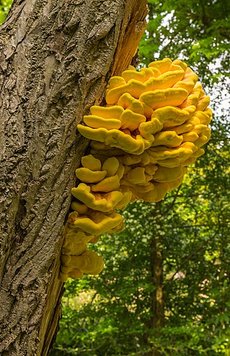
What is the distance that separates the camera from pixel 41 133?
79cm

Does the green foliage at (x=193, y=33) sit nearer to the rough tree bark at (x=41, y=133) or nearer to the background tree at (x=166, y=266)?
the background tree at (x=166, y=266)

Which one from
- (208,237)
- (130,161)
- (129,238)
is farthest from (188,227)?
(130,161)

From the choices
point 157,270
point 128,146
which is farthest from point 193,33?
point 128,146

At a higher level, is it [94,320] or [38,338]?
[94,320]

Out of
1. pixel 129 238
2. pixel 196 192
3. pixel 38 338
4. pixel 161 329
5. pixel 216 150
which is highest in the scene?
pixel 216 150

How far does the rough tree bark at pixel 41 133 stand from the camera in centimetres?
75

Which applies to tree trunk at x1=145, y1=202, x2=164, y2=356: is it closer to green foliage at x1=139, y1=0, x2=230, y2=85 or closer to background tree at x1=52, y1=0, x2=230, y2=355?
background tree at x1=52, y1=0, x2=230, y2=355

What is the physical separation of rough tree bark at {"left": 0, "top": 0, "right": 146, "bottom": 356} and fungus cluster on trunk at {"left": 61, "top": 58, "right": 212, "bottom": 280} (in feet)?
0.09

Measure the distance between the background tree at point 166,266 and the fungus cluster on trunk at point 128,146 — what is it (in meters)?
3.47

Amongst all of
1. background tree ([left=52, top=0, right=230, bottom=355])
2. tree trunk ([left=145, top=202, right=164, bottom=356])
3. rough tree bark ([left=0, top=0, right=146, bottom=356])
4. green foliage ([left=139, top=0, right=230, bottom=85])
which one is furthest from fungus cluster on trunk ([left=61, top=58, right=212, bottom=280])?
tree trunk ([left=145, top=202, right=164, bottom=356])

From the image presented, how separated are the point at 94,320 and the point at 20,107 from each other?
3.98 m

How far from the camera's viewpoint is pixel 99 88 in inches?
34.0

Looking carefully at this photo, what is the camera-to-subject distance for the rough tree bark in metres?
0.75

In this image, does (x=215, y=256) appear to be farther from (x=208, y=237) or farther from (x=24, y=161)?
(x=24, y=161)
